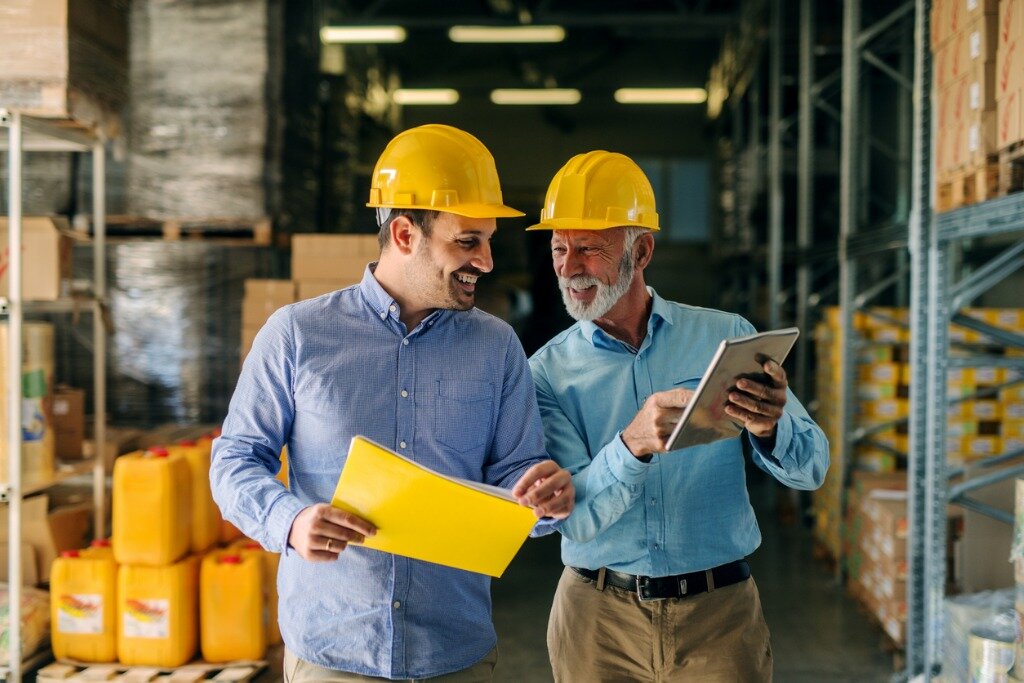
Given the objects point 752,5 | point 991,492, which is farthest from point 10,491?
point 752,5

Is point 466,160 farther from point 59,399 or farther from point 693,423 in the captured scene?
point 59,399

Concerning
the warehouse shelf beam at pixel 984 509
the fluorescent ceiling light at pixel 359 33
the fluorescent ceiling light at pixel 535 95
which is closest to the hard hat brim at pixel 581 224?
the warehouse shelf beam at pixel 984 509

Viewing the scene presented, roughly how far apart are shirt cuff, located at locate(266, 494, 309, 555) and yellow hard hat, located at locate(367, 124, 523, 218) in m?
0.77

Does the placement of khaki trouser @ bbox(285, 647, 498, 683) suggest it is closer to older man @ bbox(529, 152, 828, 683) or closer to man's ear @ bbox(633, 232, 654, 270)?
older man @ bbox(529, 152, 828, 683)

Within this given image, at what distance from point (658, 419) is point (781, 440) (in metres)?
0.40

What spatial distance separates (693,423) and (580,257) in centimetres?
80

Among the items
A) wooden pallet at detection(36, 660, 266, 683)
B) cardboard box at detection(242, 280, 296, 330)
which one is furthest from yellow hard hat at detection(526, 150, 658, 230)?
cardboard box at detection(242, 280, 296, 330)

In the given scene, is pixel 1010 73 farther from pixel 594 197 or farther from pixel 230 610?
pixel 230 610

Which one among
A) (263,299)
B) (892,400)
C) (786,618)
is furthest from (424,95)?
→ (786,618)

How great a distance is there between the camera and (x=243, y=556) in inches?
191

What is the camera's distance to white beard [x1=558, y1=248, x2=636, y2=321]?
2613 mm

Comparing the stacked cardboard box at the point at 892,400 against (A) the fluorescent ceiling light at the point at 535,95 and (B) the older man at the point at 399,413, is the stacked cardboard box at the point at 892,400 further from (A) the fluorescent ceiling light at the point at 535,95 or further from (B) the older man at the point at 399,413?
(A) the fluorescent ceiling light at the point at 535,95

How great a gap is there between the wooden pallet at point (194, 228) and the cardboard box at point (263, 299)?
0.72m

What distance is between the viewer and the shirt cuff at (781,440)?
2.29 meters
